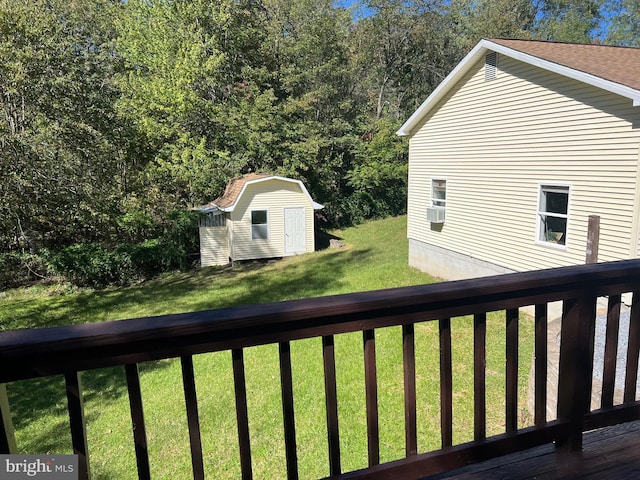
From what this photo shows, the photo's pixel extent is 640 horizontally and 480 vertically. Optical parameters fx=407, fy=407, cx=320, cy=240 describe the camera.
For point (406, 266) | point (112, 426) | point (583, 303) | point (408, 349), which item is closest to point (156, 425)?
point (112, 426)

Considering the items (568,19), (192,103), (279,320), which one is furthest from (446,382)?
(568,19)

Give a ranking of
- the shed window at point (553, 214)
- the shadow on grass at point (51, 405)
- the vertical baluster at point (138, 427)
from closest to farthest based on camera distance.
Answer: the vertical baluster at point (138, 427) < the shadow on grass at point (51, 405) < the shed window at point (553, 214)

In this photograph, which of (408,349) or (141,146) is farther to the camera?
(141,146)

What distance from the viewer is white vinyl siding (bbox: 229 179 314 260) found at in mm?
14242

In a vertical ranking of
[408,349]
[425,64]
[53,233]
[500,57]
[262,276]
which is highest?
[425,64]

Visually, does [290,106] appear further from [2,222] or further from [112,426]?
[112,426]

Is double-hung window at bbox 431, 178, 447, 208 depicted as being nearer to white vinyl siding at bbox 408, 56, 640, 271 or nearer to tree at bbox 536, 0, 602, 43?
white vinyl siding at bbox 408, 56, 640, 271

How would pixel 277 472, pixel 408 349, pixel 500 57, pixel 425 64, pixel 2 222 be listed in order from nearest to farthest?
pixel 408 349 < pixel 277 472 < pixel 500 57 < pixel 2 222 < pixel 425 64

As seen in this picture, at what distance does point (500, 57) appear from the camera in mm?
8531

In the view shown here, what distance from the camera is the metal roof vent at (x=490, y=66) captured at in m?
8.66

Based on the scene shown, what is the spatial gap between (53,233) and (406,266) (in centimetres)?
1060

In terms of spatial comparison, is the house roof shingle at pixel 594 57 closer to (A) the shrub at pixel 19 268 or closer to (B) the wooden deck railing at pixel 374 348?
(B) the wooden deck railing at pixel 374 348

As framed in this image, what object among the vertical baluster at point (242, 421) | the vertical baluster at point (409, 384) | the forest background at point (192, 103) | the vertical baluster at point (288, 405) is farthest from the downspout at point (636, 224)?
the forest background at point (192, 103)

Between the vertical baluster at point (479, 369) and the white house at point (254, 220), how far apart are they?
12998mm
